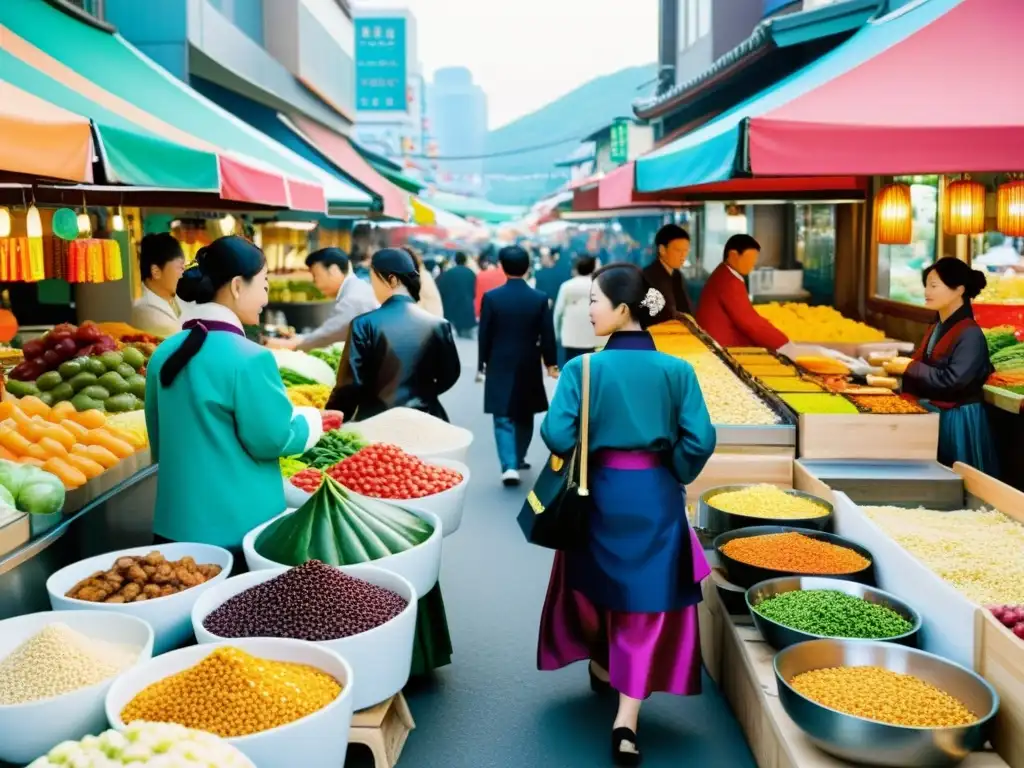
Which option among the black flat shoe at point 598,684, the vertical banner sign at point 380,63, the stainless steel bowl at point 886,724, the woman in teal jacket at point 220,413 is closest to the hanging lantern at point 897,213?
the black flat shoe at point 598,684

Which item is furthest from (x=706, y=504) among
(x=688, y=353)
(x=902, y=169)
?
(x=688, y=353)

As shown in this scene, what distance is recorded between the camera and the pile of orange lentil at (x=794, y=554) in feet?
15.8

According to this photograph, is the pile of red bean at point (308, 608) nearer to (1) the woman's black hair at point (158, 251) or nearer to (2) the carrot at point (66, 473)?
(2) the carrot at point (66, 473)

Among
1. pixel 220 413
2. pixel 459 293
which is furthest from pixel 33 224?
pixel 459 293

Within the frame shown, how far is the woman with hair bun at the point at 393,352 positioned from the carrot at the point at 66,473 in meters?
2.05

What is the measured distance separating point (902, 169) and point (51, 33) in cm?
631

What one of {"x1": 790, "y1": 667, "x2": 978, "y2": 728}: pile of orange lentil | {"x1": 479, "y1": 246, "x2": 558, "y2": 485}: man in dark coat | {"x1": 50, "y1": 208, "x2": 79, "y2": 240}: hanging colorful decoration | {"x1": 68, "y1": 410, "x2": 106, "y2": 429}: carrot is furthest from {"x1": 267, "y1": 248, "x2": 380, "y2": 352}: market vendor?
{"x1": 790, "y1": 667, "x2": 978, "y2": 728}: pile of orange lentil

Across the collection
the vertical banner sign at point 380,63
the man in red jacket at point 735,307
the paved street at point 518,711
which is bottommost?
the paved street at point 518,711

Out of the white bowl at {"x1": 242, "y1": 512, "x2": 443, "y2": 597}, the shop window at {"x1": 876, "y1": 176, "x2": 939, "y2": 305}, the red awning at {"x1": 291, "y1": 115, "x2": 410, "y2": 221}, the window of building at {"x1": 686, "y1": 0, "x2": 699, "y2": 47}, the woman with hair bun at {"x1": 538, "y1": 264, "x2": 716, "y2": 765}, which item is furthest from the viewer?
the window of building at {"x1": 686, "y1": 0, "x2": 699, "y2": 47}

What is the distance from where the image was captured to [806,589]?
15.2 feet

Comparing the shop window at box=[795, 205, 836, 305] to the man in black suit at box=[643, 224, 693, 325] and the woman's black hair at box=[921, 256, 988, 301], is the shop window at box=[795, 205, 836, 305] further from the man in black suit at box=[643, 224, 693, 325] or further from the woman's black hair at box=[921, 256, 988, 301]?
the woman's black hair at box=[921, 256, 988, 301]

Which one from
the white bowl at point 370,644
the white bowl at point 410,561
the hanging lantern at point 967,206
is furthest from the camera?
the hanging lantern at point 967,206

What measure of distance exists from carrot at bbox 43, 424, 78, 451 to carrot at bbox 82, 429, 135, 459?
0.09 metres

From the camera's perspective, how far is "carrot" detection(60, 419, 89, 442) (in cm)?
525
